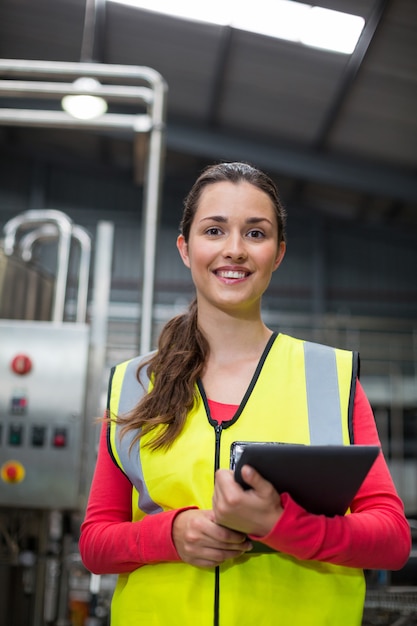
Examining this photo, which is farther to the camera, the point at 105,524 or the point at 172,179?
the point at 172,179

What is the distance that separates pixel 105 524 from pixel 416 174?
9.13m

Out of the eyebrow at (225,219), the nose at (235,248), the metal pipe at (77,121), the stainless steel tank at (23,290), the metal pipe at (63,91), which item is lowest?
the nose at (235,248)

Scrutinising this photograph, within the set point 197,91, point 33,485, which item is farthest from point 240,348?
point 197,91

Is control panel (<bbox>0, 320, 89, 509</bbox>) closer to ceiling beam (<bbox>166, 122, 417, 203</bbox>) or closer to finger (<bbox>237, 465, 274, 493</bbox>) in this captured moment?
finger (<bbox>237, 465, 274, 493</bbox>)

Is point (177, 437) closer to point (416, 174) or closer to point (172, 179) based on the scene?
point (416, 174)

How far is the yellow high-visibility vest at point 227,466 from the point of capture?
108 centimetres

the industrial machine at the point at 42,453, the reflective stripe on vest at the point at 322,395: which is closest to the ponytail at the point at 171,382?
the reflective stripe on vest at the point at 322,395

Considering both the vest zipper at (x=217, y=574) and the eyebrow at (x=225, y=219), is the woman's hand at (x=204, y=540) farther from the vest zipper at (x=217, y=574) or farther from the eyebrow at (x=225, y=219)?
the eyebrow at (x=225, y=219)

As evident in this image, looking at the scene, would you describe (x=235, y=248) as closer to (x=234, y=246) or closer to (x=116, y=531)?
(x=234, y=246)

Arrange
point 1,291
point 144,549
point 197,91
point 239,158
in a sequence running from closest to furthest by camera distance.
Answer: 1. point 144,549
2. point 1,291
3. point 197,91
4. point 239,158

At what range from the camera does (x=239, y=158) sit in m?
9.46

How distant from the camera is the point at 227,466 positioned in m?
1.12

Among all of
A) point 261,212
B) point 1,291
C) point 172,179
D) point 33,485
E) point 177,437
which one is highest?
point 172,179

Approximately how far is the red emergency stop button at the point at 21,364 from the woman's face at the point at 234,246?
6.96 ft
